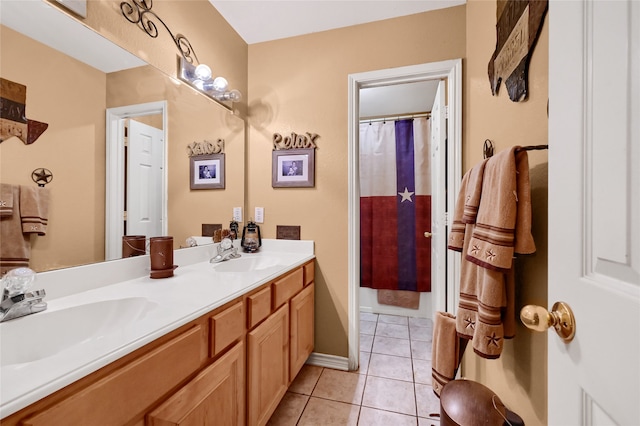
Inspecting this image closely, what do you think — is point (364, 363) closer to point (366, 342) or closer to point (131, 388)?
point (366, 342)

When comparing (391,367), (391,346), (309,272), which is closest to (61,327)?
(309,272)

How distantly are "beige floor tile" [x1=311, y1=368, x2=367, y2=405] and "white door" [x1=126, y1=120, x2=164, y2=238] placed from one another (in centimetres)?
139

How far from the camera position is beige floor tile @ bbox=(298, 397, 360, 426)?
57.2 inches

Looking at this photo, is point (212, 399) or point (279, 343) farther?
point (279, 343)

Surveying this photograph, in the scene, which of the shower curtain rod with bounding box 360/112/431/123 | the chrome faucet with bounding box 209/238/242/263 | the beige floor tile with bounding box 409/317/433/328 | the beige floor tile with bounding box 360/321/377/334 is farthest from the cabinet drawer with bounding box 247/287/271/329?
the shower curtain rod with bounding box 360/112/431/123

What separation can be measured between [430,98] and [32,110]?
2.85 m

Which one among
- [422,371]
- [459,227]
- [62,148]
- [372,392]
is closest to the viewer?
[62,148]

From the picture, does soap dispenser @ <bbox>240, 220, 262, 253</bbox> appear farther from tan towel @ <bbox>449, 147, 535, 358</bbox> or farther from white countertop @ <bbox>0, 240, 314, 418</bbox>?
tan towel @ <bbox>449, 147, 535, 358</bbox>

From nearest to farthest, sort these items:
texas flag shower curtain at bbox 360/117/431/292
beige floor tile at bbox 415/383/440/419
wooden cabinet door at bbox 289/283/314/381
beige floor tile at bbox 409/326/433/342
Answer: beige floor tile at bbox 415/383/440/419 → wooden cabinet door at bbox 289/283/314/381 → beige floor tile at bbox 409/326/433/342 → texas flag shower curtain at bbox 360/117/431/292

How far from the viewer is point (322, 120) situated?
77.7 inches

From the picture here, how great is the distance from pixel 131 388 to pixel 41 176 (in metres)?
0.81

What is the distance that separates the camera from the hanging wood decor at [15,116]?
839mm
